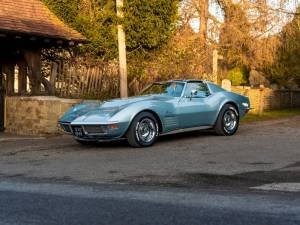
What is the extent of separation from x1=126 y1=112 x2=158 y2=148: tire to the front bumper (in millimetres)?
223

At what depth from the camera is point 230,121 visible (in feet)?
44.3

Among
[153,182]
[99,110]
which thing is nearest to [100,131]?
[99,110]

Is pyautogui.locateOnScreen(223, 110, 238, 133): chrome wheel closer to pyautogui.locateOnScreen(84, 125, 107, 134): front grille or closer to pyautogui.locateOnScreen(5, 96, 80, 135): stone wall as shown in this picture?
pyautogui.locateOnScreen(84, 125, 107, 134): front grille

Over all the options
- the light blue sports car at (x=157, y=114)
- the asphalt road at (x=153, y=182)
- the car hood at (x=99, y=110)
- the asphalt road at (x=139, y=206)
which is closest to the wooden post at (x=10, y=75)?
the asphalt road at (x=153, y=182)

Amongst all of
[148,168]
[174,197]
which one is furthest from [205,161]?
[174,197]

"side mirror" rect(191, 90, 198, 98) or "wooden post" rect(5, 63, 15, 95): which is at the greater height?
"wooden post" rect(5, 63, 15, 95)

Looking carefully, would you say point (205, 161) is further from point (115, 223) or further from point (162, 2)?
point (162, 2)

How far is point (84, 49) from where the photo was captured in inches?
771

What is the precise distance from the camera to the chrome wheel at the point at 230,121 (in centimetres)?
1332

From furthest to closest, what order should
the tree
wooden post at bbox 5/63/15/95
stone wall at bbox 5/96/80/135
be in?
the tree
wooden post at bbox 5/63/15/95
stone wall at bbox 5/96/80/135

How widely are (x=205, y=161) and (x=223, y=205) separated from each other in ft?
11.3

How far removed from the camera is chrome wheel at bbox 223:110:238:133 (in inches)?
524

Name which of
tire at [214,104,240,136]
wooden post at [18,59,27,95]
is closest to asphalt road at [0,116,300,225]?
tire at [214,104,240,136]

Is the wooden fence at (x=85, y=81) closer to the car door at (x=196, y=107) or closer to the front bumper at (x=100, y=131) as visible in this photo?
the car door at (x=196, y=107)
